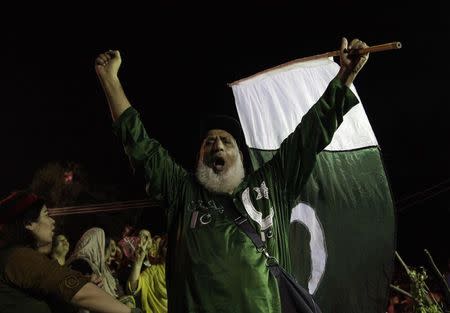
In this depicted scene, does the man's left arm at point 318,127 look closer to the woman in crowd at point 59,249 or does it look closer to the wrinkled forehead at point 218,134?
the wrinkled forehead at point 218,134

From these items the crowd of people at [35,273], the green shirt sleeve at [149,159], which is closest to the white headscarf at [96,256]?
the crowd of people at [35,273]

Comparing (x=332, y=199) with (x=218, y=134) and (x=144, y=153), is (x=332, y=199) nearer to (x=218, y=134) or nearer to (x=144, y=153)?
(x=218, y=134)

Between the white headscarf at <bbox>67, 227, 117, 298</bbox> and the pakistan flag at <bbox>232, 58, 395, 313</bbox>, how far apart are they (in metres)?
2.39

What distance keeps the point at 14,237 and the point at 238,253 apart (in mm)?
1197

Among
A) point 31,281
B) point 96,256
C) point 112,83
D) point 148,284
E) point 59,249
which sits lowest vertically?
point 148,284

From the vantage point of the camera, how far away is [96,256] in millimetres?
5523

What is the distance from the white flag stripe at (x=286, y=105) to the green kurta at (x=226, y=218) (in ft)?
1.80

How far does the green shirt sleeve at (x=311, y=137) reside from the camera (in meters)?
3.25

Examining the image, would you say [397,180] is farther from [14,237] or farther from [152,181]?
[14,237]

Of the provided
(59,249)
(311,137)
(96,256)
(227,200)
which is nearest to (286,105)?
(311,137)

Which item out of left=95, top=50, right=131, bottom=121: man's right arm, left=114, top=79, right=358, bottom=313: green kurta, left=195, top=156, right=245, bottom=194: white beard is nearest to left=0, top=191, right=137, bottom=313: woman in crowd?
left=114, top=79, right=358, bottom=313: green kurta

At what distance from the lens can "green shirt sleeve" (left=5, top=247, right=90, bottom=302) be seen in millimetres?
2697

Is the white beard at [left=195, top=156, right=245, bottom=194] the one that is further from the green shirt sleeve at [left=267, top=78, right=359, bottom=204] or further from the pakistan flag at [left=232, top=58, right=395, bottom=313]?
the pakistan flag at [left=232, top=58, right=395, bottom=313]

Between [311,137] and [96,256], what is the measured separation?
308 centimetres
